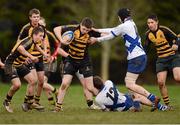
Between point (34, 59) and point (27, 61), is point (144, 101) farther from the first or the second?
point (27, 61)

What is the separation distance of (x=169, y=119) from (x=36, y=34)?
12.0 feet

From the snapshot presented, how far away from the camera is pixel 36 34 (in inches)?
603

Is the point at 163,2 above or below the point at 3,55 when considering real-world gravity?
above

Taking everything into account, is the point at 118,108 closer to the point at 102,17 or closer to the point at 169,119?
the point at 169,119

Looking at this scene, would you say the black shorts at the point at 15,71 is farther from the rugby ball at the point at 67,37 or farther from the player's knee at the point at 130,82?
the player's knee at the point at 130,82

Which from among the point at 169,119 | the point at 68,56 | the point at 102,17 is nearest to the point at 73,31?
the point at 68,56

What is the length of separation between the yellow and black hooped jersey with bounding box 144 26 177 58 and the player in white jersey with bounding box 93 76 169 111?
133 centimetres

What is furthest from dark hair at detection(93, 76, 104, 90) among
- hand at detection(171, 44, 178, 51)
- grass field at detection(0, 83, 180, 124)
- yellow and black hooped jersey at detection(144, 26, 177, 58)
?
hand at detection(171, 44, 178, 51)

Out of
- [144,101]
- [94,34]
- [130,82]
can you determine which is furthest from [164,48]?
[94,34]

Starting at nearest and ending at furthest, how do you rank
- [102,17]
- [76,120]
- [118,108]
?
[76,120] < [118,108] < [102,17]

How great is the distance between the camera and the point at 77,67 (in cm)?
1577

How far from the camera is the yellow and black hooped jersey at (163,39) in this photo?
1584 centimetres

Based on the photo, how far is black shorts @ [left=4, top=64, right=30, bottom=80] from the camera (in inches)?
605

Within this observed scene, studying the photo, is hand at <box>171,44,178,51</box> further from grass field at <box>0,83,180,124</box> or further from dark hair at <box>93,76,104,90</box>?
dark hair at <box>93,76,104,90</box>
